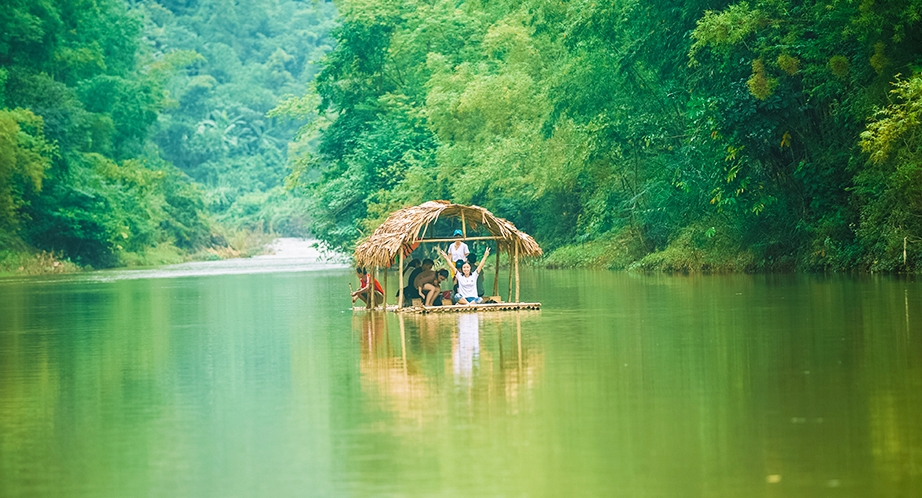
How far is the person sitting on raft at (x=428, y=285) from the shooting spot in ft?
72.1

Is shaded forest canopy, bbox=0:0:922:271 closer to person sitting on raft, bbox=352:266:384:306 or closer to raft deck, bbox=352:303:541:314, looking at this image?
raft deck, bbox=352:303:541:314

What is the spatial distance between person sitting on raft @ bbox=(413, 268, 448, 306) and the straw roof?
61 centimetres

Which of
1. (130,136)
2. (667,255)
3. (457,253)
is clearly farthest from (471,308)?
(130,136)

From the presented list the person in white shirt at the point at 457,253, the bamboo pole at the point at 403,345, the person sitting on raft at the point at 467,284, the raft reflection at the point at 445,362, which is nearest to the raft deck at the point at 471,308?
the person sitting on raft at the point at 467,284

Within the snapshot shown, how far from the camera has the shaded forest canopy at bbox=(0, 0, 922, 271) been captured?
26.3m

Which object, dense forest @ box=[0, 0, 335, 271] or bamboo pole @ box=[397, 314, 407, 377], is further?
dense forest @ box=[0, 0, 335, 271]

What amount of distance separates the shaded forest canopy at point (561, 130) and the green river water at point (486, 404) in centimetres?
706

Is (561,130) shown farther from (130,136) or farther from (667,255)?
(130,136)

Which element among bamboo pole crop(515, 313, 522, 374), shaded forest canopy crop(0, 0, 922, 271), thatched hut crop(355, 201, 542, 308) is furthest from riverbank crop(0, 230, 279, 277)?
bamboo pole crop(515, 313, 522, 374)

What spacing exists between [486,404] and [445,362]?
10.3 ft

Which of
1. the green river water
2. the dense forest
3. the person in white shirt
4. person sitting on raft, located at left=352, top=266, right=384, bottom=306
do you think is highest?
the dense forest

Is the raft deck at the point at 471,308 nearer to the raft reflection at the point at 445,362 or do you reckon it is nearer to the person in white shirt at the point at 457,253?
the person in white shirt at the point at 457,253

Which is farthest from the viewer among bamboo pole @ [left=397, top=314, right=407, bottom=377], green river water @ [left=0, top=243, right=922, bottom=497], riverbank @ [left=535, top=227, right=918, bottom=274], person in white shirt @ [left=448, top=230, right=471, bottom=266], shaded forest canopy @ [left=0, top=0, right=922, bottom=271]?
riverbank @ [left=535, top=227, right=918, bottom=274]

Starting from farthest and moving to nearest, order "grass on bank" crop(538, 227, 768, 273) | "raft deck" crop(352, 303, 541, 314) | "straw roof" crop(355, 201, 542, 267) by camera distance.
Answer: "grass on bank" crop(538, 227, 768, 273) → "raft deck" crop(352, 303, 541, 314) → "straw roof" crop(355, 201, 542, 267)
